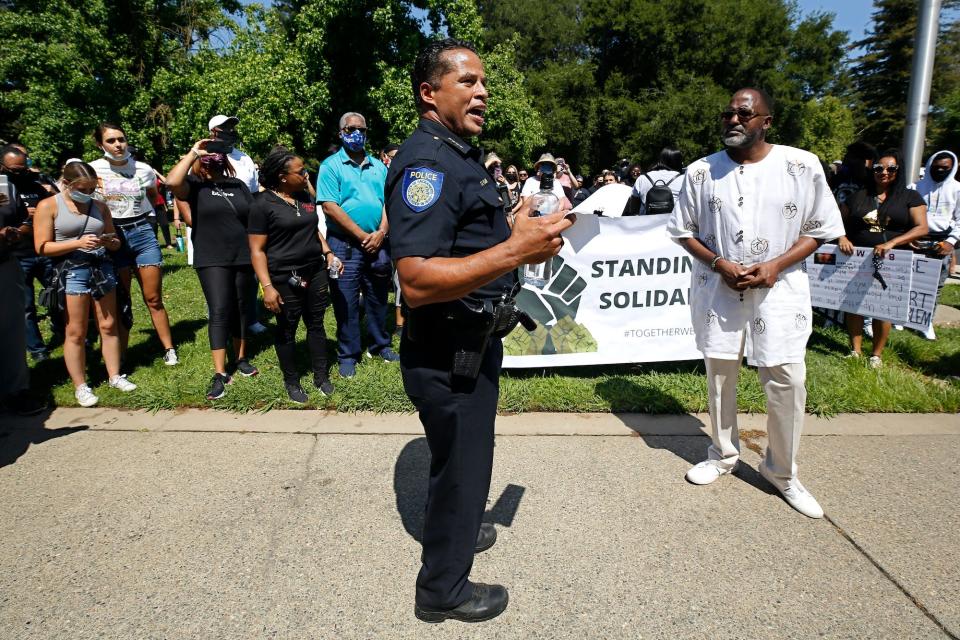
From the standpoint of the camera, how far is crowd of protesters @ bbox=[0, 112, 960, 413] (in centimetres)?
445

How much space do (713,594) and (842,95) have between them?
49863mm

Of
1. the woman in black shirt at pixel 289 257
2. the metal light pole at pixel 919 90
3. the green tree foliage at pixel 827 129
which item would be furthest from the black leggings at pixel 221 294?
the green tree foliage at pixel 827 129

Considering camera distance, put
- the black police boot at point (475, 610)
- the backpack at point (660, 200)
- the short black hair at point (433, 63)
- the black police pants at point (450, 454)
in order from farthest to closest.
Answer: the backpack at point (660, 200) < the black police boot at point (475, 610) < the black police pants at point (450, 454) < the short black hair at point (433, 63)

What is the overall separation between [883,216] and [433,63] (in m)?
5.34

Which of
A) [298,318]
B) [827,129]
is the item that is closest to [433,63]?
[298,318]

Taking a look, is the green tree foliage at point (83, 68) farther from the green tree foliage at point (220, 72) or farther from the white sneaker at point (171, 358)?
the white sneaker at point (171, 358)

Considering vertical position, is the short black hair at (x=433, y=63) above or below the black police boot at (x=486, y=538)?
above

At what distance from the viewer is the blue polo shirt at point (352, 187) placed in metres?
5.01

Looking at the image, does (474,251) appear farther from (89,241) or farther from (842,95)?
(842,95)

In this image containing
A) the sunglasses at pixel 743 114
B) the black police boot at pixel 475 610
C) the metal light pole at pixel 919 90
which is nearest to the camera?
the black police boot at pixel 475 610

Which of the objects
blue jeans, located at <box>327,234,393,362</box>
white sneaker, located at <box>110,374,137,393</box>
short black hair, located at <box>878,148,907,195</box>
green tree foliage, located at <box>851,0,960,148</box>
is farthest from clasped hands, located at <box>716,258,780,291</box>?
green tree foliage, located at <box>851,0,960,148</box>

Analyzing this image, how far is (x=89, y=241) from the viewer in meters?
4.46

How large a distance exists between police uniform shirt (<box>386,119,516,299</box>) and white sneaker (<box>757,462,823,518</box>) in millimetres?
2283

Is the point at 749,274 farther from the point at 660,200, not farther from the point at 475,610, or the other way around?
the point at 660,200
